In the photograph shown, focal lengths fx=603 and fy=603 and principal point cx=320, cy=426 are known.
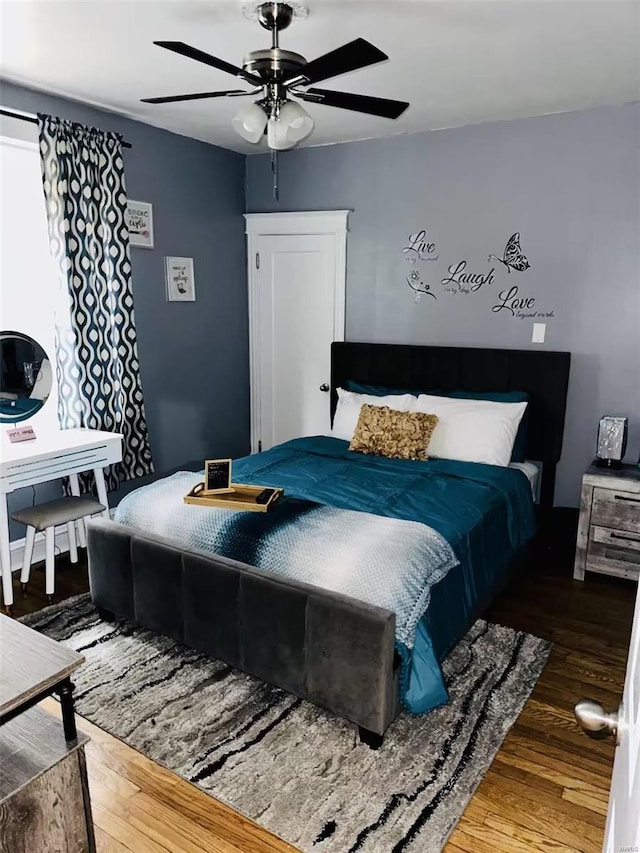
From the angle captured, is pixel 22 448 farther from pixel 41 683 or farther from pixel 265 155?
pixel 265 155

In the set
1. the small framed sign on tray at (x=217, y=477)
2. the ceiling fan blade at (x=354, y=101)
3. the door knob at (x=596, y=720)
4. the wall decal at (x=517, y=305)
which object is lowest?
the small framed sign on tray at (x=217, y=477)

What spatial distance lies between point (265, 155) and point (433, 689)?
3933 millimetres

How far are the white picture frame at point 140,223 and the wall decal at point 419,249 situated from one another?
5.58 ft

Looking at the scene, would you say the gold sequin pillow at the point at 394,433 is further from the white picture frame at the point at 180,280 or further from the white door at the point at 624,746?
the white door at the point at 624,746

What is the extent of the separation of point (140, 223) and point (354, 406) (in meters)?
1.81

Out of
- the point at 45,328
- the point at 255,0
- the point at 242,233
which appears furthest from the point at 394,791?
the point at 242,233

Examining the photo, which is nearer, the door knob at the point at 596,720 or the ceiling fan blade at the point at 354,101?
the door knob at the point at 596,720

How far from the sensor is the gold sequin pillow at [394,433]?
135 inches

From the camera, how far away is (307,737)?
86.0 inches

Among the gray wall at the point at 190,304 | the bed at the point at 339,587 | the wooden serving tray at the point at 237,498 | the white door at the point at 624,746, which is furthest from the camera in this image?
the gray wall at the point at 190,304

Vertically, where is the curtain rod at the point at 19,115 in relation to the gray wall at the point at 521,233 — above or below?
above

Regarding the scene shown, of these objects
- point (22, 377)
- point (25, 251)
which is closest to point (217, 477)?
point (22, 377)

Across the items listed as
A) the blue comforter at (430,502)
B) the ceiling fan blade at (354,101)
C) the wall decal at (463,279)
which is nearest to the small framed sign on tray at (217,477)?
the blue comforter at (430,502)

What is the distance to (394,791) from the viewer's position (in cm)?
195
